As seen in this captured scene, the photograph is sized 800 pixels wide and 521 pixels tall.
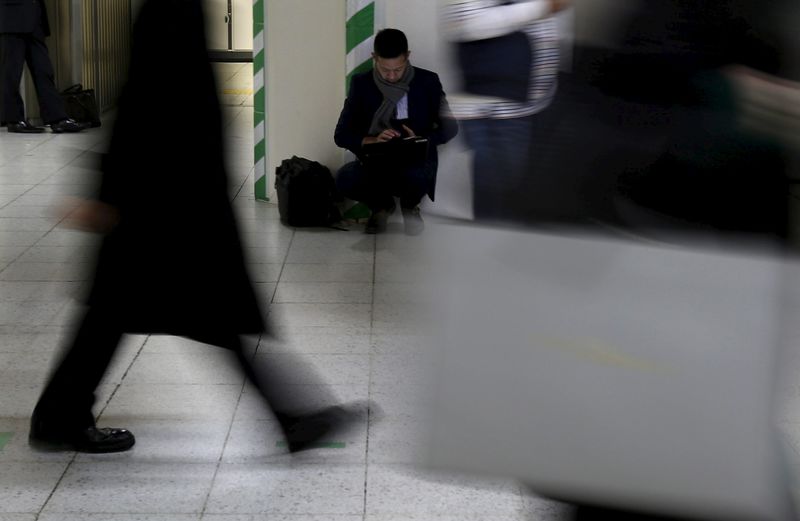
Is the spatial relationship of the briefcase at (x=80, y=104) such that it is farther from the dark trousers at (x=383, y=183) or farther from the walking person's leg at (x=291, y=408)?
the walking person's leg at (x=291, y=408)

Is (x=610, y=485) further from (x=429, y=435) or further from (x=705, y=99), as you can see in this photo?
(x=705, y=99)

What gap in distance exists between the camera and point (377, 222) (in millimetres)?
7812

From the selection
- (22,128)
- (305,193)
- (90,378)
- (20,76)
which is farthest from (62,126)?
(90,378)

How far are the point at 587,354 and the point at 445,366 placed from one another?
0.82 ft

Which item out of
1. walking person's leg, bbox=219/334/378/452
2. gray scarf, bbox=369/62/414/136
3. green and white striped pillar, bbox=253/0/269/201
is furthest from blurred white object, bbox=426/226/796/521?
green and white striped pillar, bbox=253/0/269/201

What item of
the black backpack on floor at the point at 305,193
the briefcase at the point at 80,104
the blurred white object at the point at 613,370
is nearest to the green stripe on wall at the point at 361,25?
the black backpack on floor at the point at 305,193

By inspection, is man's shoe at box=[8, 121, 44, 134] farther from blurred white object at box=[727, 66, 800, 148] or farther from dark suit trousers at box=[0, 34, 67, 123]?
blurred white object at box=[727, 66, 800, 148]

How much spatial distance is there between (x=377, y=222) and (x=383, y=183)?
12.2 inches

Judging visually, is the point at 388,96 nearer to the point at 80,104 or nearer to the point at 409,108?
the point at 409,108

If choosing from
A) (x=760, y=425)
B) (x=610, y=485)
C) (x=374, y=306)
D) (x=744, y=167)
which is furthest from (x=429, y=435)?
(x=374, y=306)

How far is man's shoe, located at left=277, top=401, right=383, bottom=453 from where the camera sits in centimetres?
421

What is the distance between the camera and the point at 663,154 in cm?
214

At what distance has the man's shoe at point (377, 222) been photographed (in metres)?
7.80

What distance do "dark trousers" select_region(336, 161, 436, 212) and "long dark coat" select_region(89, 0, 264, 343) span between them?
3.64 meters
